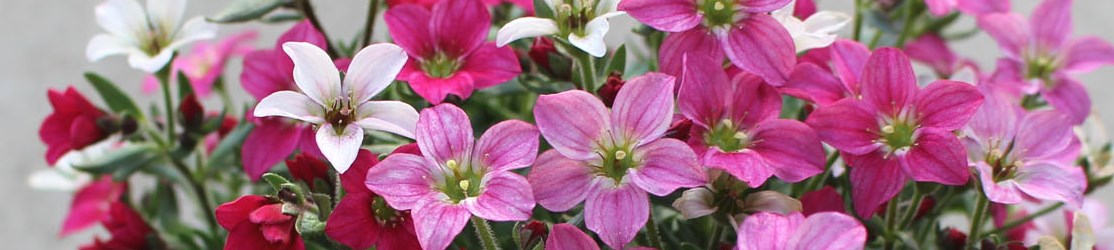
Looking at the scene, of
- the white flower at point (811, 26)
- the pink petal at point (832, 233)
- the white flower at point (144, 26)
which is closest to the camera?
the pink petal at point (832, 233)

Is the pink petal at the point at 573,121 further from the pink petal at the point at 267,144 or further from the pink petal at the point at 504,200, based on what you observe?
the pink petal at the point at 267,144

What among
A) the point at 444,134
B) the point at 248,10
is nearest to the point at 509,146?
the point at 444,134

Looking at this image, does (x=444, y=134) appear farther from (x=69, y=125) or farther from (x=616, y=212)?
(x=69, y=125)

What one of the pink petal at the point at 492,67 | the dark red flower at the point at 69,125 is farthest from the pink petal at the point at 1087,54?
the dark red flower at the point at 69,125

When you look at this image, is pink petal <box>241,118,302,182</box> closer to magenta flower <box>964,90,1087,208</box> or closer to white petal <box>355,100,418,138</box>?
white petal <box>355,100,418,138</box>

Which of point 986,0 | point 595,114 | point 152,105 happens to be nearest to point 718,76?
point 595,114

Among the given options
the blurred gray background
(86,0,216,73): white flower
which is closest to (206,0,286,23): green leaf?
(86,0,216,73): white flower

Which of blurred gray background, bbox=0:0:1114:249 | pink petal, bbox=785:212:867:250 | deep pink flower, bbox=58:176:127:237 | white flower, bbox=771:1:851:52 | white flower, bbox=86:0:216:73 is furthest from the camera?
blurred gray background, bbox=0:0:1114:249
